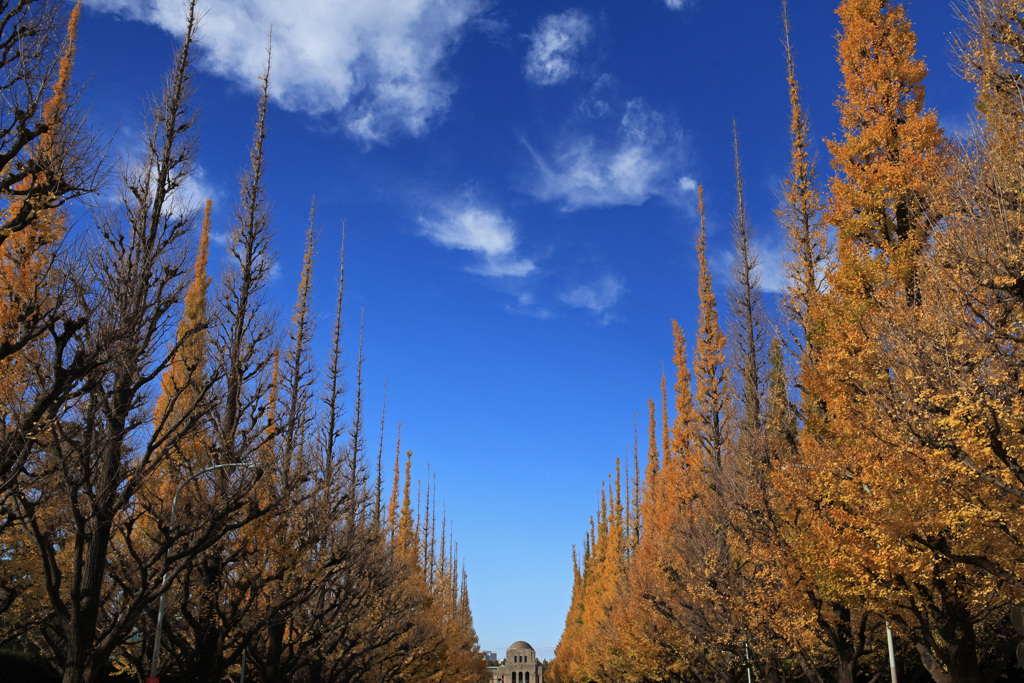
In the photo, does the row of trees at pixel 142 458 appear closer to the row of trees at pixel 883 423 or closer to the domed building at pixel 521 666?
the row of trees at pixel 883 423

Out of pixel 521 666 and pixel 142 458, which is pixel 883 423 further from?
pixel 521 666

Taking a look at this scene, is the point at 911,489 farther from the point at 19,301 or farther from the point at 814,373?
the point at 19,301

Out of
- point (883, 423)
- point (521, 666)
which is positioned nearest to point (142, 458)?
point (883, 423)

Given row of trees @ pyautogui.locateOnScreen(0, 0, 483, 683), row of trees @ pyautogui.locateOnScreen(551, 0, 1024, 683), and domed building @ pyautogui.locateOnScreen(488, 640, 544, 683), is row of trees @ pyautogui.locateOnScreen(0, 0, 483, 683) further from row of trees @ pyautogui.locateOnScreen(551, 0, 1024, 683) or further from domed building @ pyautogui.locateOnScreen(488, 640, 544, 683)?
domed building @ pyautogui.locateOnScreen(488, 640, 544, 683)

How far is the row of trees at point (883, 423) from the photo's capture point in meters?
9.48

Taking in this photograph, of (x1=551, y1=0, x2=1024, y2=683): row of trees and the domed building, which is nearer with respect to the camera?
(x1=551, y1=0, x2=1024, y2=683): row of trees

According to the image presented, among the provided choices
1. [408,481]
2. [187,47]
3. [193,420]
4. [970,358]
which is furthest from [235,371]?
[408,481]

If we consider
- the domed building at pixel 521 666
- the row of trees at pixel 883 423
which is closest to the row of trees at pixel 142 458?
the row of trees at pixel 883 423

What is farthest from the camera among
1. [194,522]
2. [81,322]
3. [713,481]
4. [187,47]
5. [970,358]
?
[713,481]

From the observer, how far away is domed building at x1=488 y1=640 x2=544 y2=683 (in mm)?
95062

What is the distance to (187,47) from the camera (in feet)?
46.3

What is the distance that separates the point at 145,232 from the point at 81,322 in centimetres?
445

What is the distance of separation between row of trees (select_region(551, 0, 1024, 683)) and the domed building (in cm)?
7788

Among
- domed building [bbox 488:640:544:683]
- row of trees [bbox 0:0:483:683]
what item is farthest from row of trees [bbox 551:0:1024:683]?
domed building [bbox 488:640:544:683]
